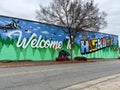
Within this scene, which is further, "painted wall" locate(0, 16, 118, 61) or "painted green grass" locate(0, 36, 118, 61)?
"painted wall" locate(0, 16, 118, 61)

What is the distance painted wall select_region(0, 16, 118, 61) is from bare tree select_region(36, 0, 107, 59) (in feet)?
4.56

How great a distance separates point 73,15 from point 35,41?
252 inches

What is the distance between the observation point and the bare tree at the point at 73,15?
118 feet

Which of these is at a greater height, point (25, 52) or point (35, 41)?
point (35, 41)

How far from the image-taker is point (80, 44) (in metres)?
43.2

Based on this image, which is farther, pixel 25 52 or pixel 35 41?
pixel 35 41

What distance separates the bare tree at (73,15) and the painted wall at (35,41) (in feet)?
4.56

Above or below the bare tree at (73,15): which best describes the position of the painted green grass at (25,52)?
below

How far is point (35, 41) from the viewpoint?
33.9 m

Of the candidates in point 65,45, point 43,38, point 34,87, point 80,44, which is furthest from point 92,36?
point 34,87

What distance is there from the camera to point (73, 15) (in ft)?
118

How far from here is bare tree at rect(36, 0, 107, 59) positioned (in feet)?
118

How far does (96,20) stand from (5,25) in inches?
519

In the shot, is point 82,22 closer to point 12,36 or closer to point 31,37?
point 31,37
